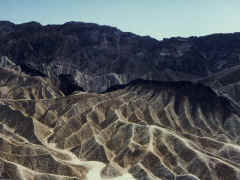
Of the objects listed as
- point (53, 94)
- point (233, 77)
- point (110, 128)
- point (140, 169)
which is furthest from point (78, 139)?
point (233, 77)

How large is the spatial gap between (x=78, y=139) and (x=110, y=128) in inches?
432

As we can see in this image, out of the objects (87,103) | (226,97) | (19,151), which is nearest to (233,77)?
(226,97)

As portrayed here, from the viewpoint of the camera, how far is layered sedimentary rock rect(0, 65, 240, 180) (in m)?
87.4

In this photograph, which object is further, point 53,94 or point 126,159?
point 53,94

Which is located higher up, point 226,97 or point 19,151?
point 226,97

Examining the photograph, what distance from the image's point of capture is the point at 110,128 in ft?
387

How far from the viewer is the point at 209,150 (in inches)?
3986

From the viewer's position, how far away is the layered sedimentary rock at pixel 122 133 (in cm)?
8744

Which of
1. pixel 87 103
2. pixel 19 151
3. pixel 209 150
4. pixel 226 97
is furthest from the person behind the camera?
pixel 226 97

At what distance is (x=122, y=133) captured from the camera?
364ft

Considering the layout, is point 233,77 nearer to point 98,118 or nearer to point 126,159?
point 98,118

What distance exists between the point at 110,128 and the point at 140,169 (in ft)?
102

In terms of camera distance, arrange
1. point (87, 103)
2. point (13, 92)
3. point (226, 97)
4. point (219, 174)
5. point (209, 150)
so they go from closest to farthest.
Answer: point (219, 174) → point (209, 150) → point (87, 103) → point (226, 97) → point (13, 92)

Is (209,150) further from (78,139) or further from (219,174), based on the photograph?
(78,139)
